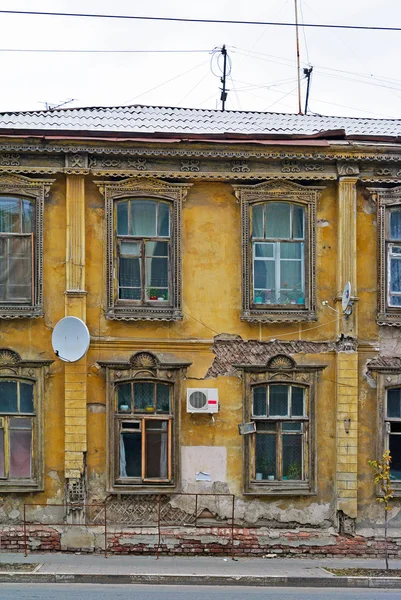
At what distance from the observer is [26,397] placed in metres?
15.0

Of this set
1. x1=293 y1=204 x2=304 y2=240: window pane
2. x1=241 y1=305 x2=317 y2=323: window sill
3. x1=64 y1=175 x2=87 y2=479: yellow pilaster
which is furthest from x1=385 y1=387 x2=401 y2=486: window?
x1=64 y1=175 x2=87 y2=479: yellow pilaster

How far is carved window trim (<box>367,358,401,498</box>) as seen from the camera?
15234 mm

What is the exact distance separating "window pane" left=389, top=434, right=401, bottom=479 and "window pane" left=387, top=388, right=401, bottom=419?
0.39 m

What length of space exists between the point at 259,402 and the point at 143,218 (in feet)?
12.6

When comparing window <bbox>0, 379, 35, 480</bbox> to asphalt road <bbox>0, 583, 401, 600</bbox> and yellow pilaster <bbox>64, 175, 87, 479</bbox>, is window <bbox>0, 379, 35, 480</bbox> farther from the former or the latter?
asphalt road <bbox>0, 583, 401, 600</bbox>

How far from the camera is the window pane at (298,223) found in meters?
15.5

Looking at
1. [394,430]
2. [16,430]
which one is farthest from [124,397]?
[394,430]

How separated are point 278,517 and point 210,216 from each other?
17.8ft

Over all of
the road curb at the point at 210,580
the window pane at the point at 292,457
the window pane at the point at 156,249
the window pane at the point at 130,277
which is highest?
the window pane at the point at 156,249

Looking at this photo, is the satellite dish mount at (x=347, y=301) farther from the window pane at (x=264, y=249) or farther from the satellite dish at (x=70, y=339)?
the satellite dish at (x=70, y=339)

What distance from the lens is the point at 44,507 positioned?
14844 millimetres

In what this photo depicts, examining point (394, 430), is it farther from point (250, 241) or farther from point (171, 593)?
point (171, 593)

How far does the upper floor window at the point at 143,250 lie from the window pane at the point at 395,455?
4.70m

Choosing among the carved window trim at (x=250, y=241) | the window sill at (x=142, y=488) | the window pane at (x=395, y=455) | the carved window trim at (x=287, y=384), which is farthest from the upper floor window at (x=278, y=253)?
the window sill at (x=142, y=488)
